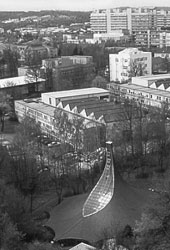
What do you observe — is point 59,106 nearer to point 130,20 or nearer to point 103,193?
point 103,193

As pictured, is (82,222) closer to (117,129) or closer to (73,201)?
(73,201)

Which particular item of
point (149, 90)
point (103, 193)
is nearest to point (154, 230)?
point (103, 193)

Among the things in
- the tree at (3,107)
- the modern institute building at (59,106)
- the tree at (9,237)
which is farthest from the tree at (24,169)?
the tree at (3,107)

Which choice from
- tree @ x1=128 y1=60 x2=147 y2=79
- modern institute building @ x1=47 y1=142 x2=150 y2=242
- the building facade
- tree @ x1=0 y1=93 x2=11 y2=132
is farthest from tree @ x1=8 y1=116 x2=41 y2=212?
tree @ x1=128 y1=60 x2=147 y2=79

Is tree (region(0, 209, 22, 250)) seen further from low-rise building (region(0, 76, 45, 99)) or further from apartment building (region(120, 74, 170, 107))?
low-rise building (region(0, 76, 45, 99))

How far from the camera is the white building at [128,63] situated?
64.3 feet

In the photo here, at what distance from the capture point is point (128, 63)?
1977 centimetres

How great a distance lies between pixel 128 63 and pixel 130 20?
2191cm

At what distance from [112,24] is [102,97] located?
29510 millimetres

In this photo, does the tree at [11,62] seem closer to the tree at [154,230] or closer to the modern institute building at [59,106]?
the modern institute building at [59,106]

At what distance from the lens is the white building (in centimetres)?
1960

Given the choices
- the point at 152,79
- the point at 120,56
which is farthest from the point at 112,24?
the point at 152,79

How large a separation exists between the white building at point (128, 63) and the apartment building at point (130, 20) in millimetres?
19214

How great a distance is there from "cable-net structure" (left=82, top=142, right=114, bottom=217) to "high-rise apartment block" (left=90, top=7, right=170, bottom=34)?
3285 cm
